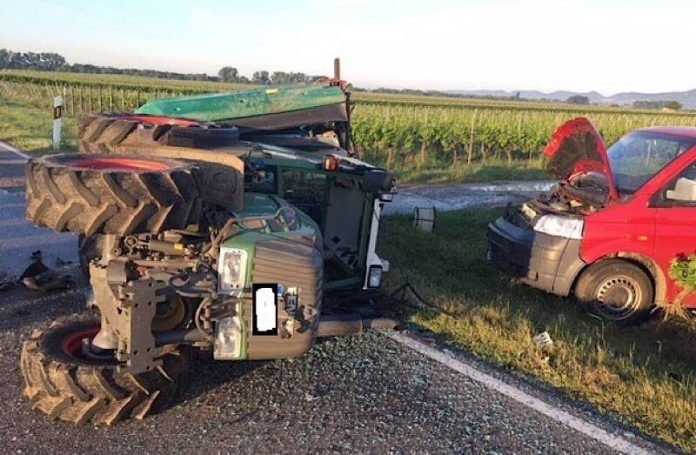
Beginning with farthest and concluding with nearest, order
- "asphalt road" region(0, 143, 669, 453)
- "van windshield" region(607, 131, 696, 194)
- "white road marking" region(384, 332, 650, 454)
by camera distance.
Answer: "van windshield" region(607, 131, 696, 194) < "white road marking" region(384, 332, 650, 454) < "asphalt road" region(0, 143, 669, 453)

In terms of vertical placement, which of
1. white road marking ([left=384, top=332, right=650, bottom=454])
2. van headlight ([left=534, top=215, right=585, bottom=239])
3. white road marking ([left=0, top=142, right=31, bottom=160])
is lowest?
white road marking ([left=0, top=142, right=31, bottom=160])

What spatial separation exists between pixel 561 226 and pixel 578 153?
1158 mm

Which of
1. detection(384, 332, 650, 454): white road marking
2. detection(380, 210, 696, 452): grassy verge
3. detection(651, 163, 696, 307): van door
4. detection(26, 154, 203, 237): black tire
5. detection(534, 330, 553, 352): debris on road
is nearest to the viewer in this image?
detection(26, 154, 203, 237): black tire

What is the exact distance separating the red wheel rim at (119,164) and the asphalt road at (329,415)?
1.47 m

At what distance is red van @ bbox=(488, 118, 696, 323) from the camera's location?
6633mm

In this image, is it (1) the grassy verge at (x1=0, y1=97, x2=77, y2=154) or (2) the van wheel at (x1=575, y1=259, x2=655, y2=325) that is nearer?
(2) the van wheel at (x1=575, y1=259, x2=655, y2=325)

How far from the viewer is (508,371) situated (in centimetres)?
480

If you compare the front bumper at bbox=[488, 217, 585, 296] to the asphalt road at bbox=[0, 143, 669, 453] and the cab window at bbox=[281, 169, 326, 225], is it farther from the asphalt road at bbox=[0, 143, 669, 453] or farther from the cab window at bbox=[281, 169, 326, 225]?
the cab window at bbox=[281, 169, 326, 225]

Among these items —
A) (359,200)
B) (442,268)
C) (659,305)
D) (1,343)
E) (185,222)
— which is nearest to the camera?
(185,222)

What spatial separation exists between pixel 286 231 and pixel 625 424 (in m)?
2.51

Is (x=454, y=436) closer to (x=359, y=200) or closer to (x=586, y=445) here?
(x=586, y=445)

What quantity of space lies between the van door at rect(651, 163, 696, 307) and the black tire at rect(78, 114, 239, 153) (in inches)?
177

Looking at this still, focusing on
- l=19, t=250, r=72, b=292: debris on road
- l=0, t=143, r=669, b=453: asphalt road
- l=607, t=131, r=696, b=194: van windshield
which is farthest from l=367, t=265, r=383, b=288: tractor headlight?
l=607, t=131, r=696, b=194: van windshield

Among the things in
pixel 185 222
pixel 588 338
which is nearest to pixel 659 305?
pixel 588 338
